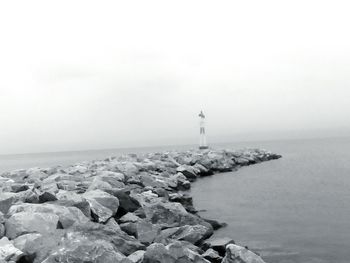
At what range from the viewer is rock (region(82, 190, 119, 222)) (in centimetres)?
1089

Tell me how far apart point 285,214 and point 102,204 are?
871cm

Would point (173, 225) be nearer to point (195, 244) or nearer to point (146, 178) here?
point (195, 244)

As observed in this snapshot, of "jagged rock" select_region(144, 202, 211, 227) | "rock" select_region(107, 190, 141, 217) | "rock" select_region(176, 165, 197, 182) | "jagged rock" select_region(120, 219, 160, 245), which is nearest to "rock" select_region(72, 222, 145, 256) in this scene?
"jagged rock" select_region(120, 219, 160, 245)

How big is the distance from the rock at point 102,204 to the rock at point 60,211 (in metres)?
0.95

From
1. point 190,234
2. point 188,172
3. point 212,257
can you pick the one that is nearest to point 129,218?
point 190,234

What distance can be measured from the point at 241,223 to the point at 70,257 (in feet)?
30.3

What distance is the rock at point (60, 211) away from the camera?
9359 millimetres

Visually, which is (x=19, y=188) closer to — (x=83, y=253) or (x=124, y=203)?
(x=124, y=203)

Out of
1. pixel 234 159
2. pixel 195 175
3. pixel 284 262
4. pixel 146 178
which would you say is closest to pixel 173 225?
pixel 284 262

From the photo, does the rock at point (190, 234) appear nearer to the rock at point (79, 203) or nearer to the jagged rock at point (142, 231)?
the jagged rock at point (142, 231)

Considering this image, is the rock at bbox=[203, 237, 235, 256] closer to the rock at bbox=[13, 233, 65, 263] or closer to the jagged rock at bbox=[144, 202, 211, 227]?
the jagged rock at bbox=[144, 202, 211, 227]

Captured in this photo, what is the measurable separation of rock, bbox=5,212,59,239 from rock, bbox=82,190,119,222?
195 cm

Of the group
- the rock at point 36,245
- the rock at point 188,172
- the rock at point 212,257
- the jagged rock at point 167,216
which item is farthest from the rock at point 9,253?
the rock at point 188,172

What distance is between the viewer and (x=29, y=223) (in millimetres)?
8664
